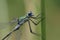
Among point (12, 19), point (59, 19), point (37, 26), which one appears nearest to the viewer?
point (59, 19)

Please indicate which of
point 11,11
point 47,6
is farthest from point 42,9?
point 11,11

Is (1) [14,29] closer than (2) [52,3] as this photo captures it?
No

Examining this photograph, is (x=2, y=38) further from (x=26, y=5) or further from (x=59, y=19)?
(x=59, y=19)

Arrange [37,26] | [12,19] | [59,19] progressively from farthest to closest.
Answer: [12,19]
[37,26]
[59,19]

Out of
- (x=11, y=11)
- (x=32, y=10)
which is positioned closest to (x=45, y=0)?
(x=32, y=10)

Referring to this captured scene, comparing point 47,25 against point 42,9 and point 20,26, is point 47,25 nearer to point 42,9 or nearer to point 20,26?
point 42,9

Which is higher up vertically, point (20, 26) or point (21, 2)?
point (21, 2)
